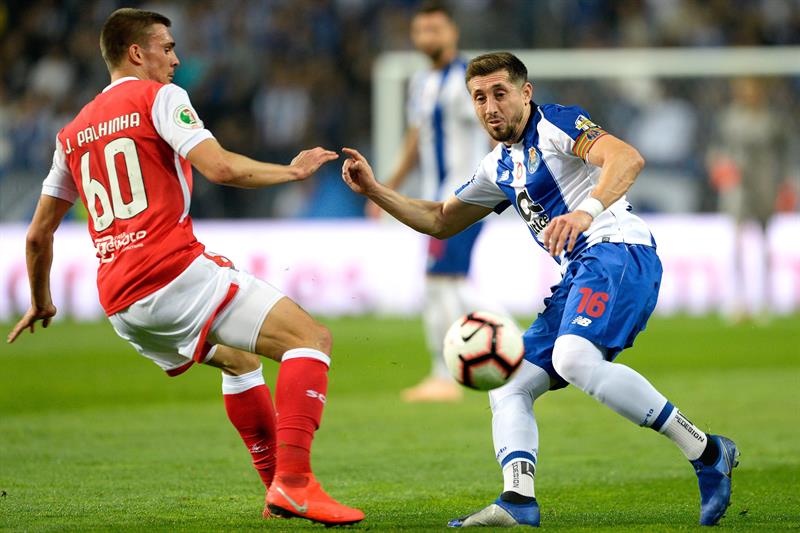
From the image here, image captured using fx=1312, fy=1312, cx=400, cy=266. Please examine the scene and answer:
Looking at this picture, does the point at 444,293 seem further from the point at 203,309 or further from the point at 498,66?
the point at 203,309

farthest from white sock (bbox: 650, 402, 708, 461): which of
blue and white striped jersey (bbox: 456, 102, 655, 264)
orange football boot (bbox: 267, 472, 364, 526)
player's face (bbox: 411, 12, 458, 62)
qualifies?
player's face (bbox: 411, 12, 458, 62)

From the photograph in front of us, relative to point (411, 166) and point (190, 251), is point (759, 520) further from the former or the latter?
point (411, 166)

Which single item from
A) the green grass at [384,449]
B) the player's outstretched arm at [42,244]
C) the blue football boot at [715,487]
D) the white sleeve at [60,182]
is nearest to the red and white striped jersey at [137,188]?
the white sleeve at [60,182]

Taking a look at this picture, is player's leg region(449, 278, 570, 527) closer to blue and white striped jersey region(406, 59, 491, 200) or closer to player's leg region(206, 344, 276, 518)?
player's leg region(206, 344, 276, 518)

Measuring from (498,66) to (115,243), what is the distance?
1.79 metres

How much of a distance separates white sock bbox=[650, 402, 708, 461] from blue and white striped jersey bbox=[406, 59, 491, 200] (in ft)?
16.6

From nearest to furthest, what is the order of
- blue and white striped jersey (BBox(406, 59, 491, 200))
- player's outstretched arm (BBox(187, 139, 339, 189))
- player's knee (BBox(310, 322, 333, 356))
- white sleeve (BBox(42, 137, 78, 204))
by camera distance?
player's outstretched arm (BBox(187, 139, 339, 189))
player's knee (BBox(310, 322, 333, 356))
white sleeve (BBox(42, 137, 78, 204))
blue and white striped jersey (BBox(406, 59, 491, 200))

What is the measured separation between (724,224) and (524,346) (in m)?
12.3

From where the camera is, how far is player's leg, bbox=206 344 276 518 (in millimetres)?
5918

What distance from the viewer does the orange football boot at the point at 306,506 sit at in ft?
17.1

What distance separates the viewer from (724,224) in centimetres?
1734

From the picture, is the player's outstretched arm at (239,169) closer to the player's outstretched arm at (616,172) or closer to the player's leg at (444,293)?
the player's outstretched arm at (616,172)

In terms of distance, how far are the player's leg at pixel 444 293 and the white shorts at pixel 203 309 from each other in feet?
15.4

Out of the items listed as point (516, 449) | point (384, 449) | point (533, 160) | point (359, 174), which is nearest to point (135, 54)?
point (359, 174)
